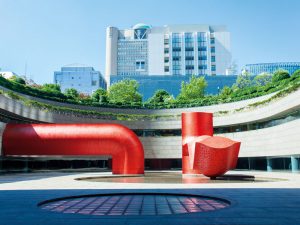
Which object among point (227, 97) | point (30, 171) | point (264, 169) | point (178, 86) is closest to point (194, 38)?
point (178, 86)

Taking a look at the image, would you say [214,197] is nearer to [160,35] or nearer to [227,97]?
[227,97]

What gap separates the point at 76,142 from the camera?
26.6 metres

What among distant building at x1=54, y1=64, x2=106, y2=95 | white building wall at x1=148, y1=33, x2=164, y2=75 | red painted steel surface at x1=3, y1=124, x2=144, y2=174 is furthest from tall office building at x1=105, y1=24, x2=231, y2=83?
red painted steel surface at x1=3, y1=124, x2=144, y2=174

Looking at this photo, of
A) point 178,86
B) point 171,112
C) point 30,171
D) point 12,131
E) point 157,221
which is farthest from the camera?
point 178,86

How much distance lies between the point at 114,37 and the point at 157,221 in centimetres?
15210

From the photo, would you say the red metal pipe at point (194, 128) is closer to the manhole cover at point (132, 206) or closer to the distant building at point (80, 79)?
the manhole cover at point (132, 206)

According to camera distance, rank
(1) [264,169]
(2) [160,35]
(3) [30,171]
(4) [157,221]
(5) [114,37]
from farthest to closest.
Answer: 1. (5) [114,37]
2. (2) [160,35]
3. (1) [264,169]
4. (3) [30,171]
5. (4) [157,221]

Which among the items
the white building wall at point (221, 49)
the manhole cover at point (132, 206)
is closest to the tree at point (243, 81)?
the white building wall at point (221, 49)

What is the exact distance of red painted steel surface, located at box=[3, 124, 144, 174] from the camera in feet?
86.0

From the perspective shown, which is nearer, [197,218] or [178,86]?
[197,218]

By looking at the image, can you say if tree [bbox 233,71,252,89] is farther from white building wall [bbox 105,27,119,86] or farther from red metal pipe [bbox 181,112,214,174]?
white building wall [bbox 105,27,119,86]

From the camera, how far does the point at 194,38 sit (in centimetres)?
13150

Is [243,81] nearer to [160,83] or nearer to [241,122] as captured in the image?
[241,122]

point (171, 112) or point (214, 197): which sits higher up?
point (171, 112)
